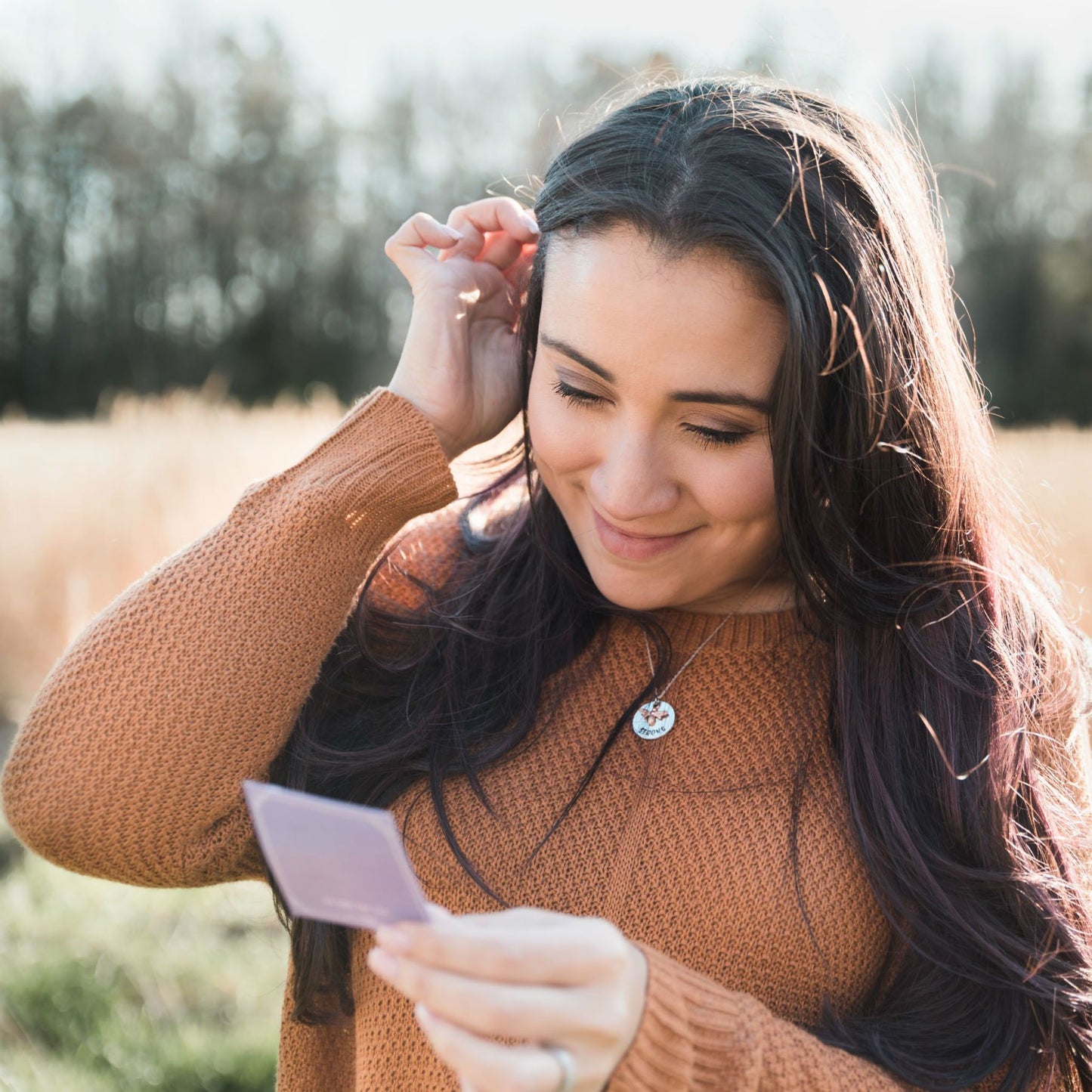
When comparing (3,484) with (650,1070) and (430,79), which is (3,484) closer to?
(650,1070)

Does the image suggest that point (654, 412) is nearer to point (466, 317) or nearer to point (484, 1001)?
point (466, 317)

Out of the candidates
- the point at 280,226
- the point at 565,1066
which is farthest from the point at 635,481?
the point at 280,226

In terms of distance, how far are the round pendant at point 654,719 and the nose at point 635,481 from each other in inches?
11.5

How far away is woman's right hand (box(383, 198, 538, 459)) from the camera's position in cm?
182

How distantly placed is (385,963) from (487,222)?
1.36 meters

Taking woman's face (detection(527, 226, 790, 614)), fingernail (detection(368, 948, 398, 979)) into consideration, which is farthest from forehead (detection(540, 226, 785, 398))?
fingernail (detection(368, 948, 398, 979))

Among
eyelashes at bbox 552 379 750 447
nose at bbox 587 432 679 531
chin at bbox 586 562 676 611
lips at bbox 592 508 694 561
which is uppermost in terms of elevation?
eyelashes at bbox 552 379 750 447

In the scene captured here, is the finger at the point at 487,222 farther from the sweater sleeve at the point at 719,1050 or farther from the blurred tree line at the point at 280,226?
the blurred tree line at the point at 280,226

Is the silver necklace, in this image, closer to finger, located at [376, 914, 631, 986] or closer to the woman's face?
the woman's face

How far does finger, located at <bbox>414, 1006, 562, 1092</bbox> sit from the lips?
771 mm

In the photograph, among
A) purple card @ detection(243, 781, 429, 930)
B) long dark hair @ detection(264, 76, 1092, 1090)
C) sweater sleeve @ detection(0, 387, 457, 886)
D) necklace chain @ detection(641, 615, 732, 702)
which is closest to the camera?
purple card @ detection(243, 781, 429, 930)

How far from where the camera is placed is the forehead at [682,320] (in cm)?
143

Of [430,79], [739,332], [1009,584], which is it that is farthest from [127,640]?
[430,79]

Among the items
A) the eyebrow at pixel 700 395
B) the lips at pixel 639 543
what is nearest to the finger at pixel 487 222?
the eyebrow at pixel 700 395
